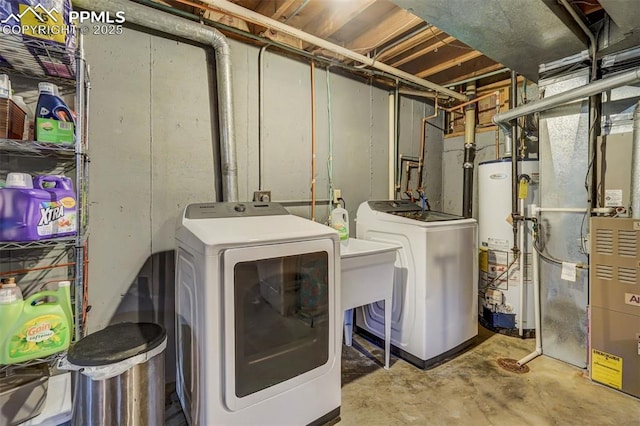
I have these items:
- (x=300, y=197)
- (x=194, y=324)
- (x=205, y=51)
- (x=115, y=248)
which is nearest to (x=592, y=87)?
(x=300, y=197)

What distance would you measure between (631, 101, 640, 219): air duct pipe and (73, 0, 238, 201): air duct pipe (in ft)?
8.15

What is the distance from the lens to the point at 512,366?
85.0 inches

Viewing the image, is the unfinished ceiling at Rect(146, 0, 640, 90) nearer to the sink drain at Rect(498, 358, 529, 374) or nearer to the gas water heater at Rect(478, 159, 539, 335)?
the gas water heater at Rect(478, 159, 539, 335)

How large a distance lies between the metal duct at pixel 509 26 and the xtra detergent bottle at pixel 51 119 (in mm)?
1779

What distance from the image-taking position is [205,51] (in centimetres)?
205

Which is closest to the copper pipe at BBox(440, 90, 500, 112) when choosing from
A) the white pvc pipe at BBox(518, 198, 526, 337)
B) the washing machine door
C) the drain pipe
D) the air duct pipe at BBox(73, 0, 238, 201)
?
the drain pipe

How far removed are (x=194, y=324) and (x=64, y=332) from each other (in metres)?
0.57

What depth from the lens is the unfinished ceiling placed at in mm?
1655

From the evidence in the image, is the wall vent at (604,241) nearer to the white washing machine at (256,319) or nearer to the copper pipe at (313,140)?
the white washing machine at (256,319)

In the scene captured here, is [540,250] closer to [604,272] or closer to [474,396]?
[604,272]

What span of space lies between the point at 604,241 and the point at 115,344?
9.26 ft

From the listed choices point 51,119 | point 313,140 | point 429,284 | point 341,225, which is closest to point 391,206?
point 341,225

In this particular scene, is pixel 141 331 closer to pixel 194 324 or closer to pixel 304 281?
pixel 194 324

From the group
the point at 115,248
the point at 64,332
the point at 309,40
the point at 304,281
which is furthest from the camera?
the point at 309,40
